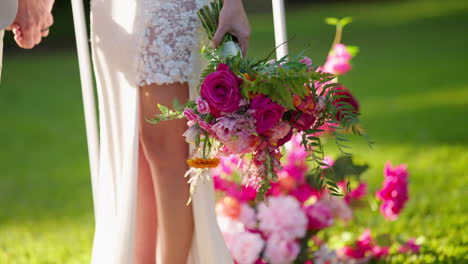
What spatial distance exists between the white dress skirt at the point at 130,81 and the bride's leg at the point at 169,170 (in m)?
0.04

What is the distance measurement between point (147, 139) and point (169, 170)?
14 cm

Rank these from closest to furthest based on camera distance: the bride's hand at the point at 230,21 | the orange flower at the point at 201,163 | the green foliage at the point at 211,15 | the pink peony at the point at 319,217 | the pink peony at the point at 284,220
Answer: the orange flower at the point at 201,163 → the bride's hand at the point at 230,21 → the green foliage at the point at 211,15 → the pink peony at the point at 284,220 → the pink peony at the point at 319,217

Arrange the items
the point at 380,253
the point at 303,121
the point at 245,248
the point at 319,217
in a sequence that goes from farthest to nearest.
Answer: the point at 380,253, the point at 319,217, the point at 245,248, the point at 303,121

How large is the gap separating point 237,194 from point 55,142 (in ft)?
14.5

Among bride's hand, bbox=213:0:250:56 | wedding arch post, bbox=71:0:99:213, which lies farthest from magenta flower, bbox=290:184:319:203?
bride's hand, bbox=213:0:250:56

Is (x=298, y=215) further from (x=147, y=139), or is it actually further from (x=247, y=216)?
(x=147, y=139)

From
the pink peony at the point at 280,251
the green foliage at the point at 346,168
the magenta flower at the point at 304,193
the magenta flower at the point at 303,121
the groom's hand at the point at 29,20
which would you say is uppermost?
the groom's hand at the point at 29,20

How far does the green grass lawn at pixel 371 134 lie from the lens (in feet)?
13.8

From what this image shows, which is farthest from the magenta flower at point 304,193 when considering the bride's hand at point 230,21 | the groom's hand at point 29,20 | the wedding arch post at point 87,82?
the groom's hand at point 29,20

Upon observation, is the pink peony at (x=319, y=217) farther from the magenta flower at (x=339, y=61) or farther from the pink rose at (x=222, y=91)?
the pink rose at (x=222, y=91)

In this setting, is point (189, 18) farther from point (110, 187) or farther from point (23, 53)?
point (23, 53)

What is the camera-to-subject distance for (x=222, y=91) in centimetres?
205

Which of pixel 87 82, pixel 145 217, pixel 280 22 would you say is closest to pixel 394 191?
pixel 280 22

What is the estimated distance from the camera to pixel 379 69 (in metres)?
10.6
